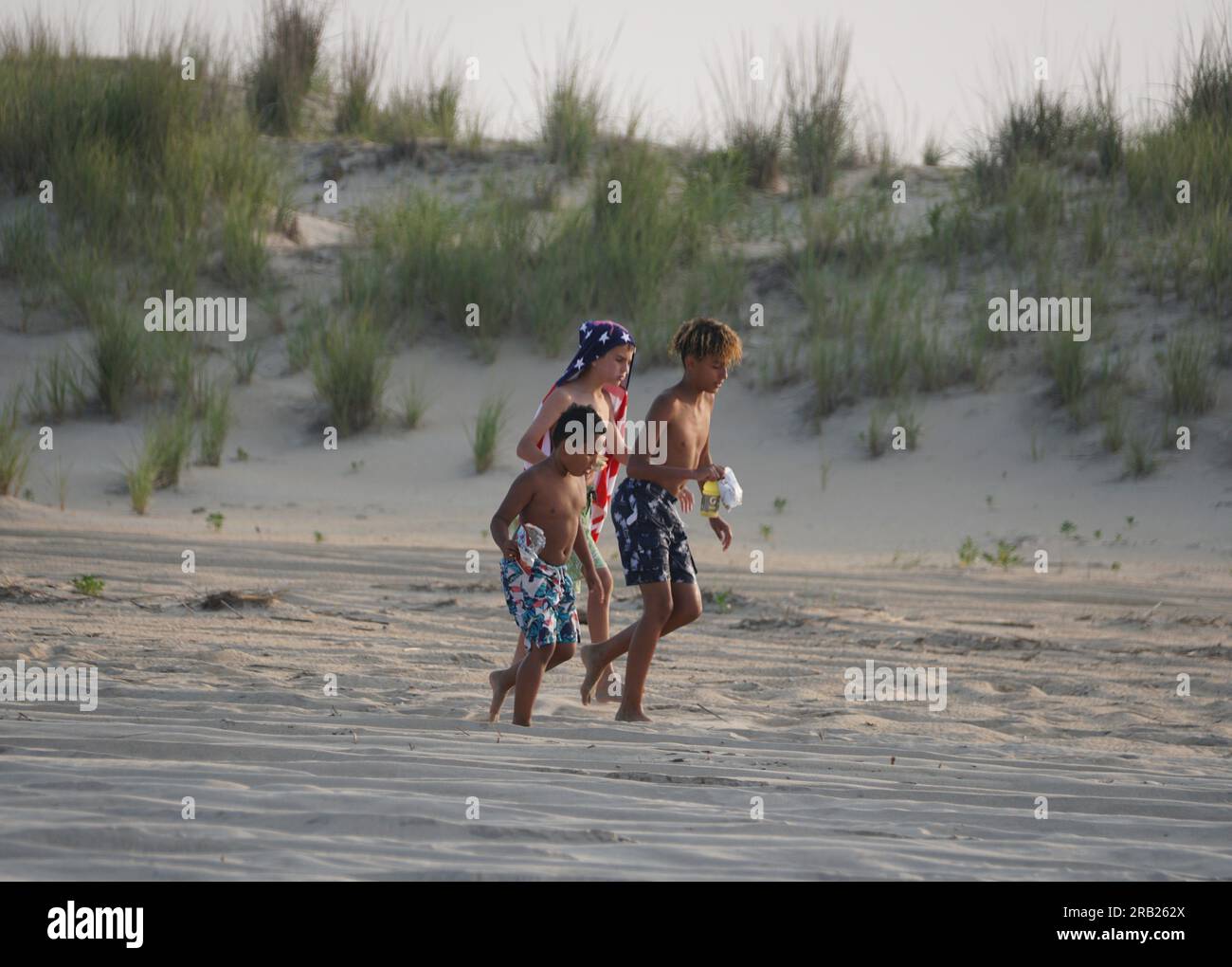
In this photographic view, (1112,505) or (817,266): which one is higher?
(817,266)

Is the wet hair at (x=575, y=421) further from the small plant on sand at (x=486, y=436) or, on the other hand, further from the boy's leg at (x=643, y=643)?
the small plant on sand at (x=486, y=436)

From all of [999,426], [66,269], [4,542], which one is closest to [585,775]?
[4,542]

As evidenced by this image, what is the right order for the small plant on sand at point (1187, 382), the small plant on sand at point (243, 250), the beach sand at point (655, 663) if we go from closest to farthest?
1. the beach sand at point (655, 663)
2. the small plant on sand at point (1187, 382)
3. the small plant on sand at point (243, 250)

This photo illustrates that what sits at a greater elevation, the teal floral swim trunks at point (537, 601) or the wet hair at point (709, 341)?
the wet hair at point (709, 341)

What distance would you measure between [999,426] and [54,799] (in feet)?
32.4

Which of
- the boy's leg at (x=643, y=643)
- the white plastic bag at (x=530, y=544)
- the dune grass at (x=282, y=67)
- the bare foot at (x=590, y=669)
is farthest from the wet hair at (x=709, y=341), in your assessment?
the dune grass at (x=282, y=67)

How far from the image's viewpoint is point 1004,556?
369 inches

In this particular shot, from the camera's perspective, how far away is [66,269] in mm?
13492

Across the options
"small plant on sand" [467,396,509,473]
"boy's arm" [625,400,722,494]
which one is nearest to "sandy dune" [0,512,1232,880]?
"boy's arm" [625,400,722,494]

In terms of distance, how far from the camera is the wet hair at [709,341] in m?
5.57

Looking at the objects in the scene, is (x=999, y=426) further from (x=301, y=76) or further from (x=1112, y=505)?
(x=301, y=76)

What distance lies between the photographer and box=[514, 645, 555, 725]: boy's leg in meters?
4.96

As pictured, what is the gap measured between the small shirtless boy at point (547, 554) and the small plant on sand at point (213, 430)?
23.8ft

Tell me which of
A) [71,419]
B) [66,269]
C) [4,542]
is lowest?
[4,542]
